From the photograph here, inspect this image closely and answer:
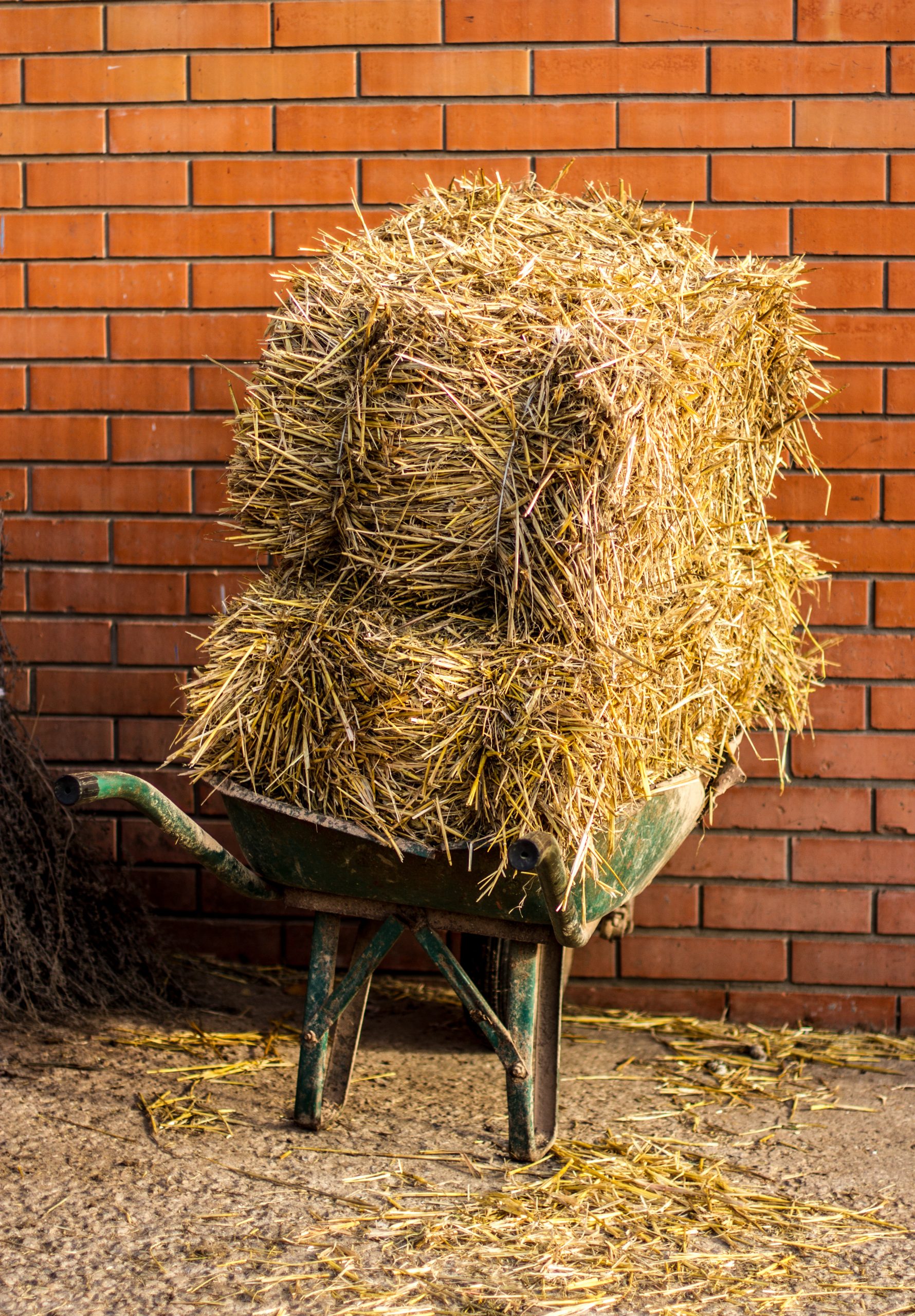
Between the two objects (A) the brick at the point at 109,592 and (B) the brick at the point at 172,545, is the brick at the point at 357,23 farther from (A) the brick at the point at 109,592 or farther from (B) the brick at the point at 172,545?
(A) the brick at the point at 109,592

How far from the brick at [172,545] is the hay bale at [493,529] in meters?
0.72

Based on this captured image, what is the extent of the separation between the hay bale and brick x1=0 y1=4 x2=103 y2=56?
121 centimetres

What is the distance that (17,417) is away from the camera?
3.18 m

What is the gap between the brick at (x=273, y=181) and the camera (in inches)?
120

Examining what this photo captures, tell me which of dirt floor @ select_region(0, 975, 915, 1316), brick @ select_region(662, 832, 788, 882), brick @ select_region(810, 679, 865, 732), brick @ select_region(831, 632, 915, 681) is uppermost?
brick @ select_region(831, 632, 915, 681)

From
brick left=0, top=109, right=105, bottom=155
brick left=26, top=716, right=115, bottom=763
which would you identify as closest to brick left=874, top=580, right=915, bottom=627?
brick left=26, top=716, right=115, bottom=763

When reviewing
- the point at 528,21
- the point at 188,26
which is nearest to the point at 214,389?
the point at 188,26

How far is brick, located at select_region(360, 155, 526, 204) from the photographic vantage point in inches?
118

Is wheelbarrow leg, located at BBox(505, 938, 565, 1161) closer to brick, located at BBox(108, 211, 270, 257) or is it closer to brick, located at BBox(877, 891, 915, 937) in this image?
brick, located at BBox(877, 891, 915, 937)

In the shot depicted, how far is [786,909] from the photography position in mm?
3045

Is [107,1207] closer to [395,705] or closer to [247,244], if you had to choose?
[395,705]

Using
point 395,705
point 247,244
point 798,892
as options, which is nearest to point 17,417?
point 247,244

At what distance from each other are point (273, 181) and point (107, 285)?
20.6 inches

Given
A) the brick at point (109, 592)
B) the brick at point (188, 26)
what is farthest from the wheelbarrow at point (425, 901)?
the brick at point (188, 26)
